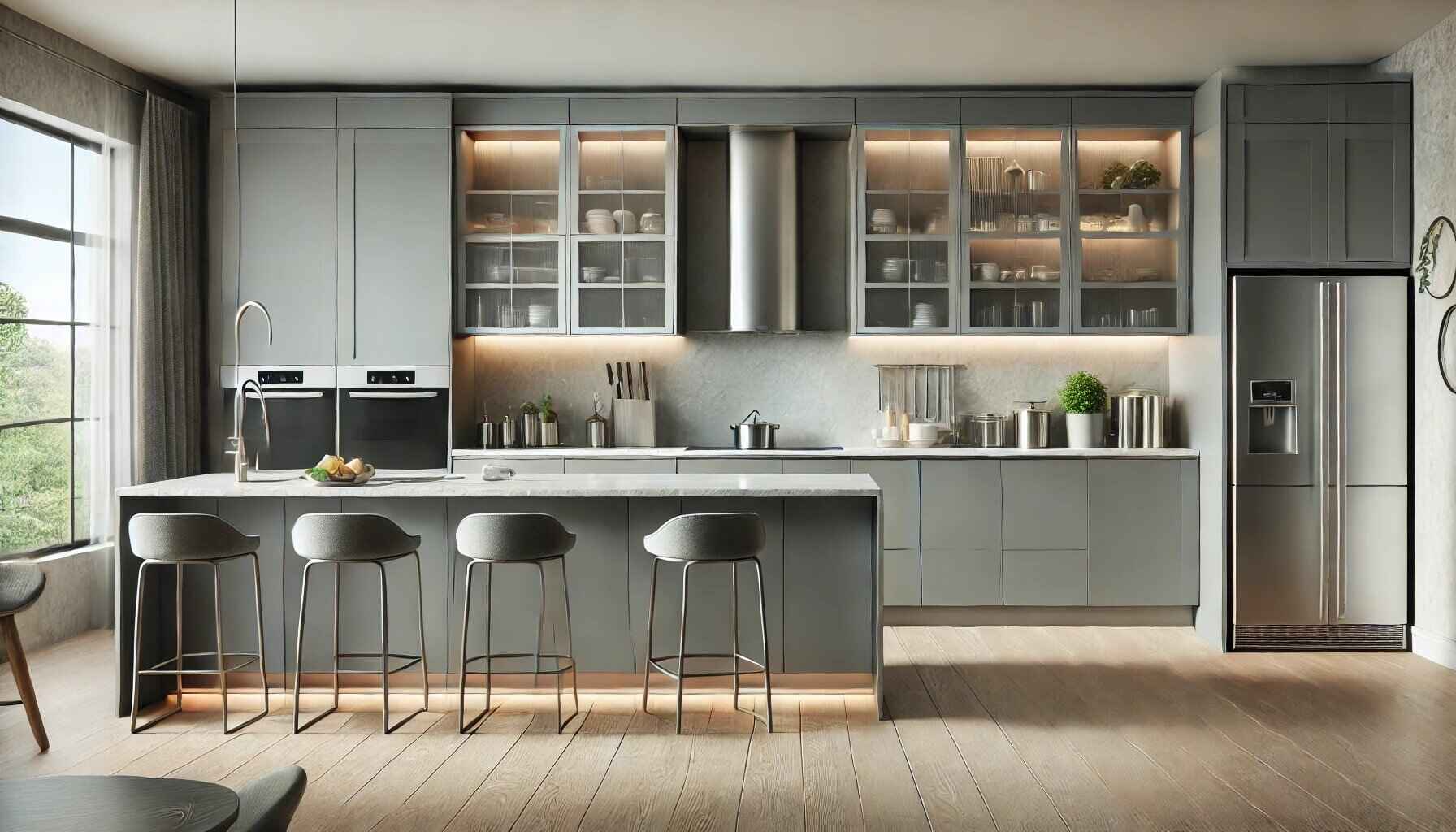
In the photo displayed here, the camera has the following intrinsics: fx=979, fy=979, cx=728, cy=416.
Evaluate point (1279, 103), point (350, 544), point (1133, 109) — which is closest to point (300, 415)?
point (350, 544)

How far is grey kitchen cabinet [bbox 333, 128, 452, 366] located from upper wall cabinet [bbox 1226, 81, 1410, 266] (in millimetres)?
4271

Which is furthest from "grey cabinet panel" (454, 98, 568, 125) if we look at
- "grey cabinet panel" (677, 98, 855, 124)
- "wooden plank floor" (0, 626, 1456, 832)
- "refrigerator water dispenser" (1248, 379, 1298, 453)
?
"refrigerator water dispenser" (1248, 379, 1298, 453)

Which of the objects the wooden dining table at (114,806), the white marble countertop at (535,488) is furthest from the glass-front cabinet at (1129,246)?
the wooden dining table at (114,806)

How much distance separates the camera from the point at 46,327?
4.89 m

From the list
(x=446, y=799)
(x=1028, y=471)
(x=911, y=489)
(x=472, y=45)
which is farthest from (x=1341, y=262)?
(x=446, y=799)

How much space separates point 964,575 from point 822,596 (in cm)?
166

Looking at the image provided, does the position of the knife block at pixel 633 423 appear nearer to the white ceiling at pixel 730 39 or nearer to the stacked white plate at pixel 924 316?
the stacked white plate at pixel 924 316

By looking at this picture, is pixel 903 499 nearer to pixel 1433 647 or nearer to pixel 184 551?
pixel 1433 647

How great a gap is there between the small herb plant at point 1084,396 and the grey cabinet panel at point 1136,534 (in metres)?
0.36

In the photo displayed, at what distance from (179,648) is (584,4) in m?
3.18

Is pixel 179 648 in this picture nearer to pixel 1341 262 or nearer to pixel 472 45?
pixel 472 45

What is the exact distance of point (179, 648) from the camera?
3854 millimetres

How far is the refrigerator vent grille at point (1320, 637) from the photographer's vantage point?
4941 mm

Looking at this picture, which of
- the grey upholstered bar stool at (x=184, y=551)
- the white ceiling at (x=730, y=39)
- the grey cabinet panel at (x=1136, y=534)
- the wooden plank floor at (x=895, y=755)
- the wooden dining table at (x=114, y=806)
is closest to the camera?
the wooden dining table at (x=114, y=806)
